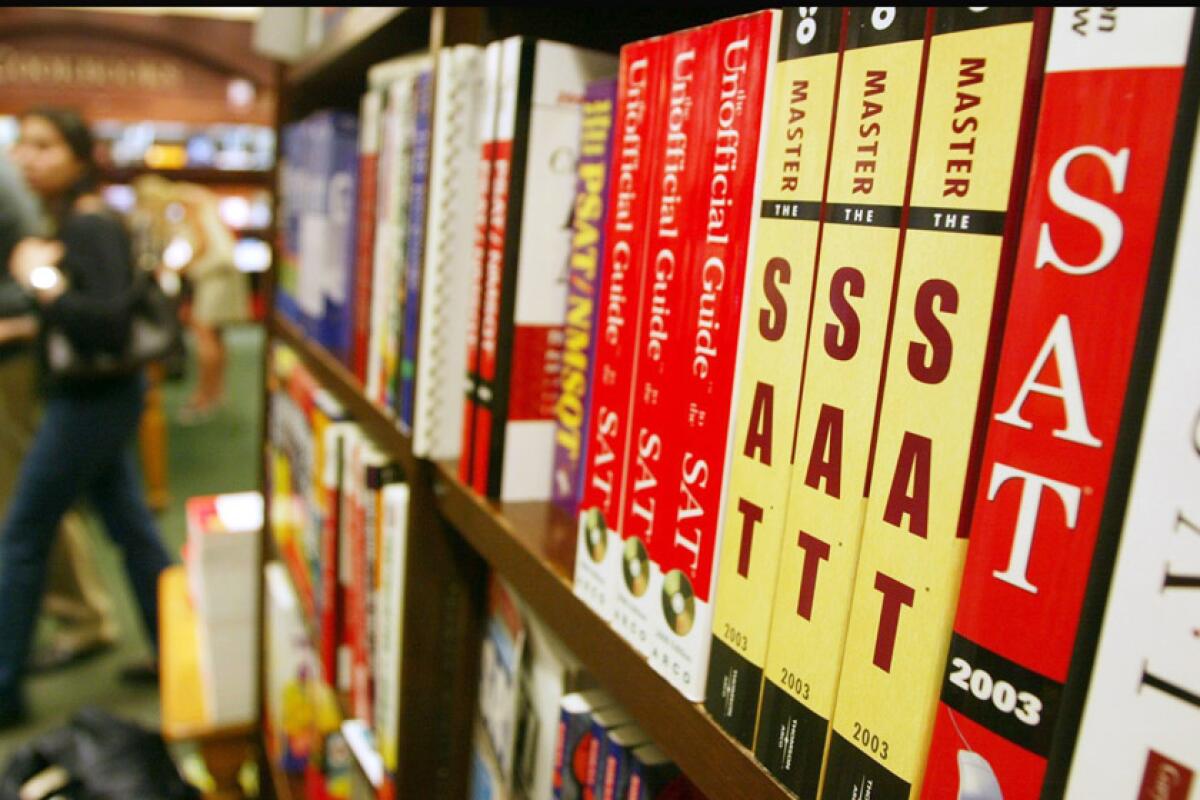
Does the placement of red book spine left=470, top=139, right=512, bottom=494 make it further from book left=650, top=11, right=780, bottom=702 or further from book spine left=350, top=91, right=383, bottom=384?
book spine left=350, top=91, right=383, bottom=384

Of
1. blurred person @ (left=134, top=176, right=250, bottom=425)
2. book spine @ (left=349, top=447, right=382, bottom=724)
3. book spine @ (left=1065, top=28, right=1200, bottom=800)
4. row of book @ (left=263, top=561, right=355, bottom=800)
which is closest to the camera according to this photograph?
book spine @ (left=1065, top=28, right=1200, bottom=800)

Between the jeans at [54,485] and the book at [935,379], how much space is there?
2.50m

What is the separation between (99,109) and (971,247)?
922 centimetres

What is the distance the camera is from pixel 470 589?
0.94 metres

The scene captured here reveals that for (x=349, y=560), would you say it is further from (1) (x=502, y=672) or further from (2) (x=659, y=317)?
(2) (x=659, y=317)

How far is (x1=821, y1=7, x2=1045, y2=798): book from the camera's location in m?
0.33

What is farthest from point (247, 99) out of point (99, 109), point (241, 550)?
point (241, 550)

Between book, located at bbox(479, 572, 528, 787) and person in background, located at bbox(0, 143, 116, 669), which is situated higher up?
book, located at bbox(479, 572, 528, 787)

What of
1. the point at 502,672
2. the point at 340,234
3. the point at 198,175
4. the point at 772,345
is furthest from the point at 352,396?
the point at 198,175

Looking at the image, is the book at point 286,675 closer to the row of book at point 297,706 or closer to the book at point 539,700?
the row of book at point 297,706

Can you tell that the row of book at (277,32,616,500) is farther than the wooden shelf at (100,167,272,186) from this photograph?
No

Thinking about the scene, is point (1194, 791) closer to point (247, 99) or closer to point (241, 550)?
point (241, 550)

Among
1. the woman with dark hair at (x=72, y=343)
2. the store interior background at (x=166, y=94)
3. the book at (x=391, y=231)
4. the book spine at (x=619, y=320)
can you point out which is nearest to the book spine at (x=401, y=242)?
the book at (x=391, y=231)

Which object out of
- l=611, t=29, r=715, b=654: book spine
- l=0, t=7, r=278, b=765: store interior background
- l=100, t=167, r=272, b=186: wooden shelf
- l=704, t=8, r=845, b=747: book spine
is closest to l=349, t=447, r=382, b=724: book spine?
l=611, t=29, r=715, b=654: book spine
